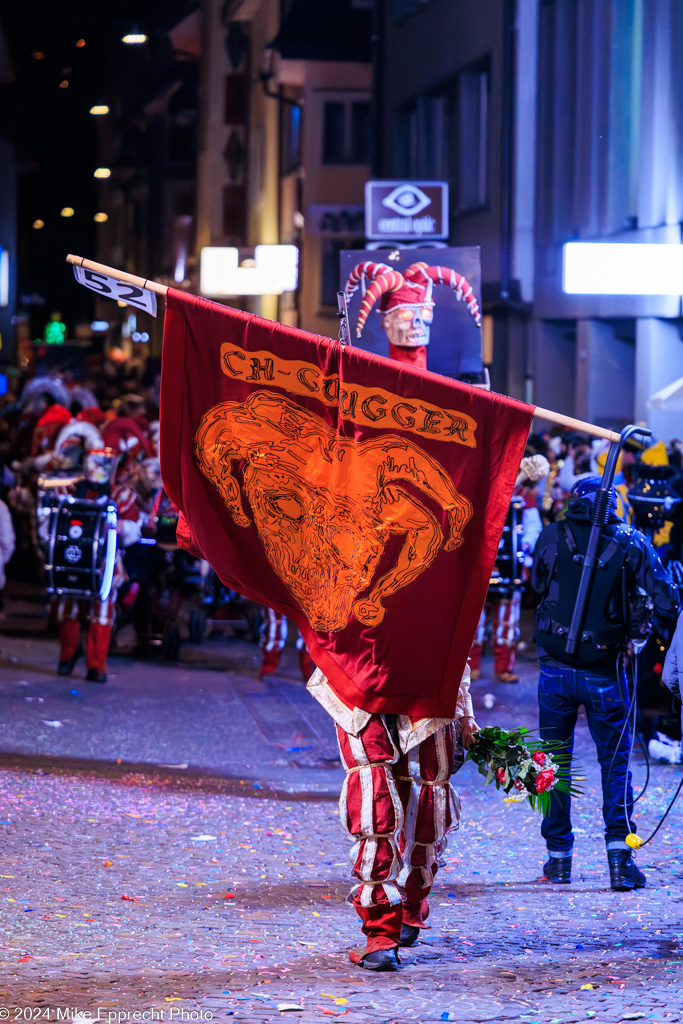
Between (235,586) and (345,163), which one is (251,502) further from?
(345,163)

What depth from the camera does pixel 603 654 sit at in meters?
7.01

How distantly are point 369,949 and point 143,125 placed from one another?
185 feet

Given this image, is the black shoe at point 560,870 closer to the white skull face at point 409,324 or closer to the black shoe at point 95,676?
the white skull face at point 409,324

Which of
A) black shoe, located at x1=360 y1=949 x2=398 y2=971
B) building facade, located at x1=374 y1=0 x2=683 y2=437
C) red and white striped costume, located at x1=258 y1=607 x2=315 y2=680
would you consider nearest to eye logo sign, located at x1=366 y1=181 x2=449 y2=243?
red and white striped costume, located at x1=258 y1=607 x2=315 y2=680

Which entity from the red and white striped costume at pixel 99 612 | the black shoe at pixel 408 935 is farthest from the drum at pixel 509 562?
the black shoe at pixel 408 935

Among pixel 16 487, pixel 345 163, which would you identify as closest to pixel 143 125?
pixel 345 163

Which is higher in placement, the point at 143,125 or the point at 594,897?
the point at 143,125

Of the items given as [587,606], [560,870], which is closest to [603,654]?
[587,606]

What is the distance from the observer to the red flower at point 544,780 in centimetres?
629

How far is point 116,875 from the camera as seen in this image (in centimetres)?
692

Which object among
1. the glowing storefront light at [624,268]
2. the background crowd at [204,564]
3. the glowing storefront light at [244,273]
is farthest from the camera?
the glowing storefront light at [244,273]

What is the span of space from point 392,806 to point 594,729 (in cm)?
178

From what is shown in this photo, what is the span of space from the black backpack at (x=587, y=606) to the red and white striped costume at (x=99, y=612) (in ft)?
18.6

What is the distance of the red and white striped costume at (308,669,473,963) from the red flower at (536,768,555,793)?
1.46 feet
